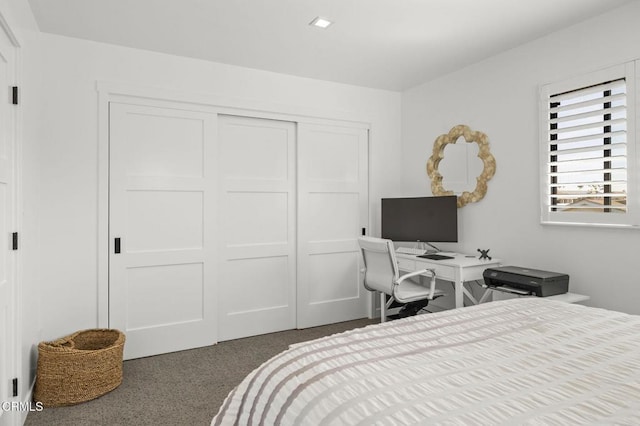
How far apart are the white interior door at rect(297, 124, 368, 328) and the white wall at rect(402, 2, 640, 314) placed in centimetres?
74

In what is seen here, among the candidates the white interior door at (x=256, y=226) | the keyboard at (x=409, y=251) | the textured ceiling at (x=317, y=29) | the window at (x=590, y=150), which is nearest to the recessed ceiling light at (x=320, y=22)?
the textured ceiling at (x=317, y=29)

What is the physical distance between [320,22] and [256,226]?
6.39 ft

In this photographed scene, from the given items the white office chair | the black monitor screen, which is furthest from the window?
the white office chair

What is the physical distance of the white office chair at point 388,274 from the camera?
3.34 m

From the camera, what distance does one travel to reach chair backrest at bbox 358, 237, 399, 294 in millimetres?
3338

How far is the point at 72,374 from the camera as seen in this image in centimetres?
258

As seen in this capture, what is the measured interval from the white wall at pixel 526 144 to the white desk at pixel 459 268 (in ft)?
0.83

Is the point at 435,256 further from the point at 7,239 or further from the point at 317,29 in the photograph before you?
the point at 7,239

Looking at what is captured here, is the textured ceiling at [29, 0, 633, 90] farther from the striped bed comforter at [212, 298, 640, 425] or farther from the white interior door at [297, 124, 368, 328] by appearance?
Answer: the striped bed comforter at [212, 298, 640, 425]

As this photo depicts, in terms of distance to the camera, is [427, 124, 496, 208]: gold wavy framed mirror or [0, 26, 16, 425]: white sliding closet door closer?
[0, 26, 16, 425]: white sliding closet door

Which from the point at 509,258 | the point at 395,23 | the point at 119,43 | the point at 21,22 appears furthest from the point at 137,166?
the point at 509,258

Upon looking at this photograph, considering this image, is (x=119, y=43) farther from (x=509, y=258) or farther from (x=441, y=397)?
(x=509, y=258)

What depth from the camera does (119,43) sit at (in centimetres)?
323

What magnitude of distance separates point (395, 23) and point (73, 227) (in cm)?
294
